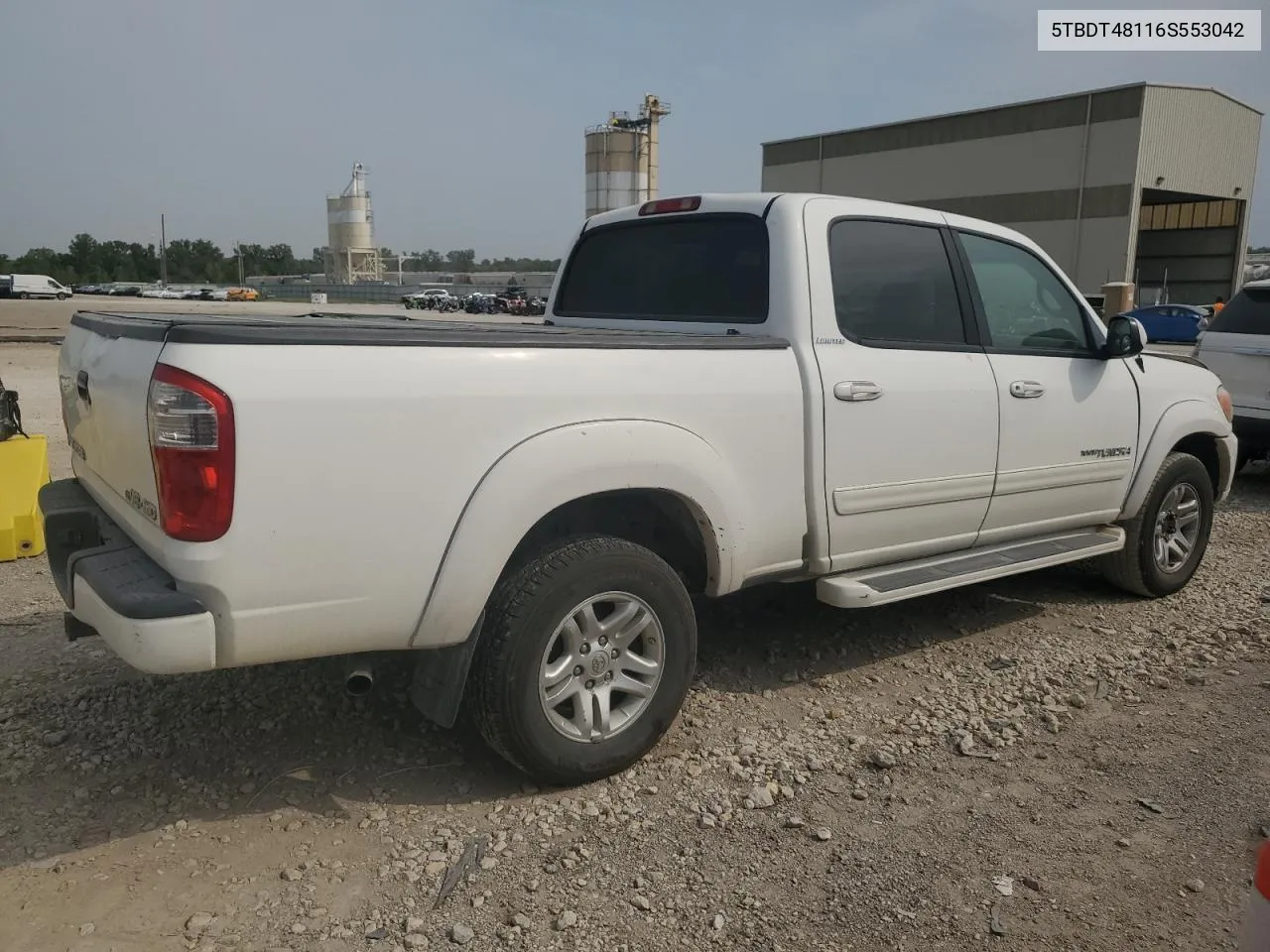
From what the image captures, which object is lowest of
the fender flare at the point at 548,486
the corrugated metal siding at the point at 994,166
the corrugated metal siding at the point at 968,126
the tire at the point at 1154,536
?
the tire at the point at 1154,536

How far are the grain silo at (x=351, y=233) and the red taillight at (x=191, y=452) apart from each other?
352 ft

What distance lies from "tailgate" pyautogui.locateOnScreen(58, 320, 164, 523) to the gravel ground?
100cm

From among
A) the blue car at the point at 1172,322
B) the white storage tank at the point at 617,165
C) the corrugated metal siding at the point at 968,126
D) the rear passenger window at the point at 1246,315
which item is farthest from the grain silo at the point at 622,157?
the rear passenger window at the point at 1246,315

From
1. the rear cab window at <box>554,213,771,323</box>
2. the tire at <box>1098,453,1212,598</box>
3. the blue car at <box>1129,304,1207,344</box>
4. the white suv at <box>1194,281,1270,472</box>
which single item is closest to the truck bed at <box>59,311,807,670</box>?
the rear cab window at <box>554,213,771,323</box>

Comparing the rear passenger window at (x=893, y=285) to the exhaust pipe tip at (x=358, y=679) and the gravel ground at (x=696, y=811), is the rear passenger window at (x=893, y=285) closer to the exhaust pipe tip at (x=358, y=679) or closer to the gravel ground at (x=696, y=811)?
the gravel ground at (x=696, y=811)

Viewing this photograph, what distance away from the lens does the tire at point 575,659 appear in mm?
3072

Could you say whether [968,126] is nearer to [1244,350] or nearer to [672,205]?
[1244,350]

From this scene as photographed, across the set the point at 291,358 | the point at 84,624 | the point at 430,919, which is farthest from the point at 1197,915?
the point at 84,624

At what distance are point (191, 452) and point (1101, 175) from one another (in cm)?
4442

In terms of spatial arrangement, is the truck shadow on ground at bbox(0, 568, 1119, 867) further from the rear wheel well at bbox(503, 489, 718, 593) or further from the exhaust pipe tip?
the rear wheel well at bbox(503, 489, 718, 593)

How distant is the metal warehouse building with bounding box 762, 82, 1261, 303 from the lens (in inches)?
1558

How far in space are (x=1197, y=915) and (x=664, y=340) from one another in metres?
2.30

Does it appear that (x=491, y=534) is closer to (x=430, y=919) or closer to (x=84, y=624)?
(x=430, y=919)

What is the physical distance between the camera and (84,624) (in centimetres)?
317
